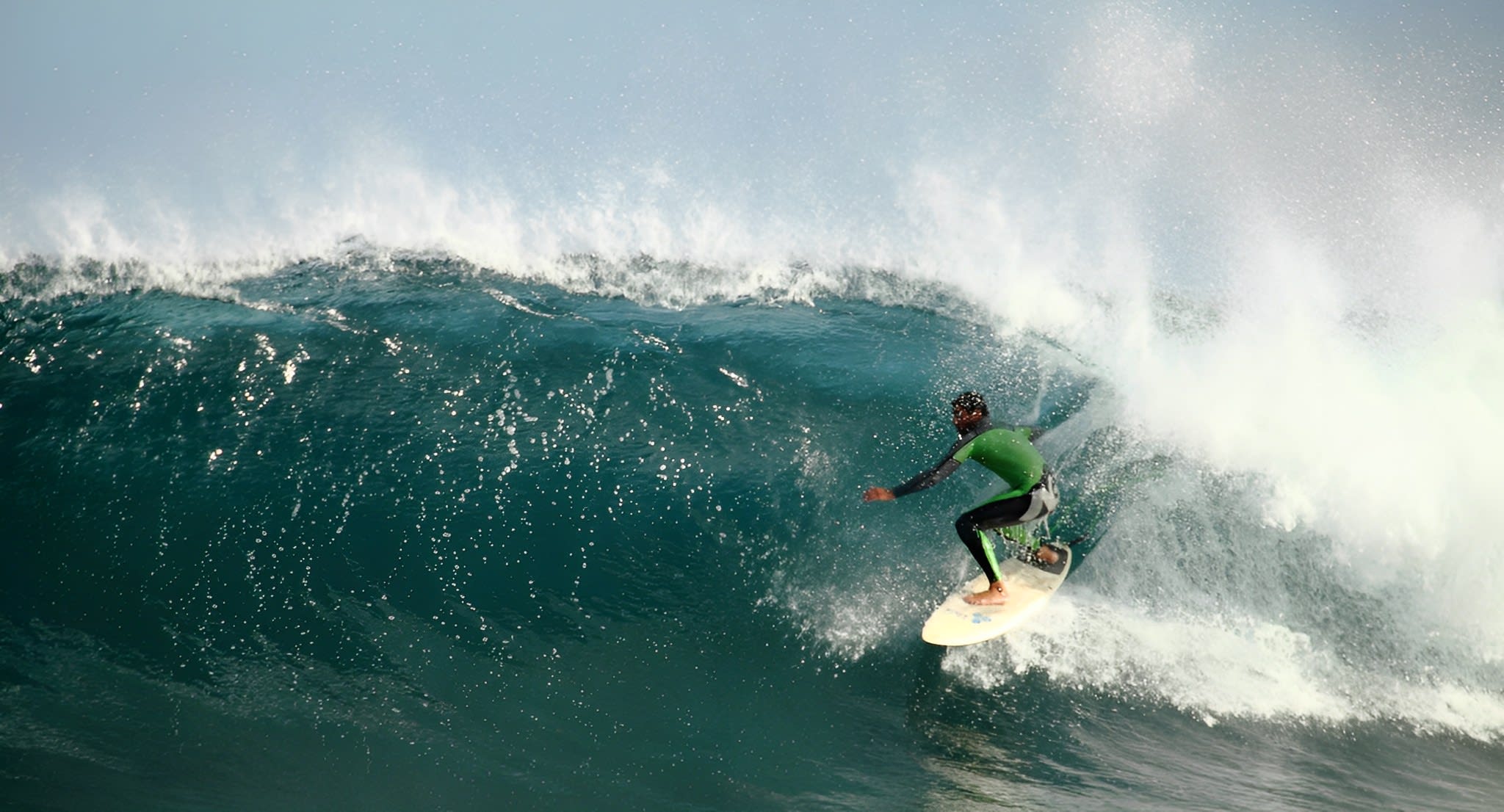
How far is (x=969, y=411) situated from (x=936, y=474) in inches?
22.7

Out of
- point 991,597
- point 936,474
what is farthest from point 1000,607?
point 936,474

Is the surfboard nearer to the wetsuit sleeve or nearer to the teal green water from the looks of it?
the teal green water

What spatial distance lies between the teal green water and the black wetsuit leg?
73cm

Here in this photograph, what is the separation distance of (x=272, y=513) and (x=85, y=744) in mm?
2191

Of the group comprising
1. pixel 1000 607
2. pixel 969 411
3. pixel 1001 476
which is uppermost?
pixel 969 411

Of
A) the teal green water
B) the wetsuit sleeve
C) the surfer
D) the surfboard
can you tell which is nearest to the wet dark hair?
the surfer

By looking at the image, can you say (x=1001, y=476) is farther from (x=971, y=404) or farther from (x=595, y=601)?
(x=595, y=601)

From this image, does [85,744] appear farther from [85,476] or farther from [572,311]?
[572,311]

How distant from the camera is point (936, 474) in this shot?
18.4 feet

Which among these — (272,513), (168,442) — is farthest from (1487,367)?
(168,442)

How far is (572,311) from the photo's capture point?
9914mm

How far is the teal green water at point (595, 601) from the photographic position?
5.12m

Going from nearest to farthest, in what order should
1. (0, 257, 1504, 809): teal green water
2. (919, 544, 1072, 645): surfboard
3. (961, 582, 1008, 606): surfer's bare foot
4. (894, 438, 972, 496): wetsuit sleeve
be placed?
(0, 257, 1504, 809): teal green water
(894, 438, 972, 496): wetsuit sleeve
(919, 544, 1072, 645): surfboard
(961, 582, 1008, 606): surfer's bare foot

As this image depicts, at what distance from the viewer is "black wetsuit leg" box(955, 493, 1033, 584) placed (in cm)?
603
